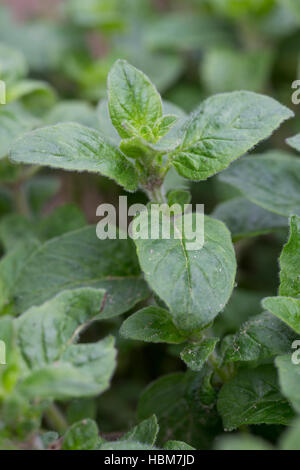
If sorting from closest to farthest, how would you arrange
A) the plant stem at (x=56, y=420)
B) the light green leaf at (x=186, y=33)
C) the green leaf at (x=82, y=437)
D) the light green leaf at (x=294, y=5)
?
the green leaf at (x=82, y=437)
the plant stem at (x=56, y=420)
the light green leaf at (x=294, y=5)
the light green leaf at (x=186, y=33)

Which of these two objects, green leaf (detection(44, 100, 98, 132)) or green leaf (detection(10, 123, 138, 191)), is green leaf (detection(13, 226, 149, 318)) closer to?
green leaf (detection(10, 123, 138, 191))

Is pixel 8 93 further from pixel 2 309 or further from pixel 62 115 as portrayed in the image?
pixel 2 309

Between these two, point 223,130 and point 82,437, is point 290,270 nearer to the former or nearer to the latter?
point 223,130

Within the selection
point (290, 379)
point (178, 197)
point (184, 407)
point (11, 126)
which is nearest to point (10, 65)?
point (11, 126)

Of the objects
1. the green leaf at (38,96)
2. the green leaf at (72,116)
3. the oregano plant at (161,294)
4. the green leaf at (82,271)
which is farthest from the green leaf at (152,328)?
the green leaf at (38,96)

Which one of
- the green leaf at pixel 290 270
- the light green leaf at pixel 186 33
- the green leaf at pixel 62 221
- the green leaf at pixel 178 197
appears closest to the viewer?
the green leaf at pixel 290 270

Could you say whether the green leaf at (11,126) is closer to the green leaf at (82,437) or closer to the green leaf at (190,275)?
the green leaf at (190,275)

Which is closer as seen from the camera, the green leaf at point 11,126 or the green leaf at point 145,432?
the green leaf at point 145,432
